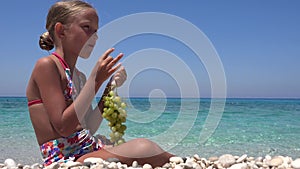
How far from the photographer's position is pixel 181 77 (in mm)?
2859

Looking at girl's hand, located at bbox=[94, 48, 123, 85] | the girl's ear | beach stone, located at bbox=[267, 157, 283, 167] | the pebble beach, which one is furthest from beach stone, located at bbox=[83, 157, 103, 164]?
beach stone, located at bbox=[267, 157, 283, 167]

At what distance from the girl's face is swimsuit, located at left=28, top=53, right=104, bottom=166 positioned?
0.16 metres

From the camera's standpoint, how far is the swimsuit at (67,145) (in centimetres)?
266

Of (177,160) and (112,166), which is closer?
(112,166)

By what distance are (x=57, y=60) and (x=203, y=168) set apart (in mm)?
1362

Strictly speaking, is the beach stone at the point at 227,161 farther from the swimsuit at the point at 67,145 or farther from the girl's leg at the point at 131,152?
the swimsuit at the point at 67,145

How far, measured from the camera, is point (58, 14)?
273cm

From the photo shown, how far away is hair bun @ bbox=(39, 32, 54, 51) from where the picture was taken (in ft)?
9.37

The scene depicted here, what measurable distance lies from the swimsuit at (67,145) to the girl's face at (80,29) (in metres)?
0.16

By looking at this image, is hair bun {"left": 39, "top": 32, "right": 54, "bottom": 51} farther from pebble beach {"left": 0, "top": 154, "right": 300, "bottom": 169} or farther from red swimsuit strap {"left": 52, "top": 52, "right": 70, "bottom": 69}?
pebble beach {"left": 0, "top": 154, "right": 300, "bottom": 169}

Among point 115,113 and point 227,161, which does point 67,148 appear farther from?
point 227,161

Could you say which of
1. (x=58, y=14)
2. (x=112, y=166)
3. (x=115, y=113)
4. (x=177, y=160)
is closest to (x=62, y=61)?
(x=58, y=14)

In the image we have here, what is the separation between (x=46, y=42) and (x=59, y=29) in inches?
9.2

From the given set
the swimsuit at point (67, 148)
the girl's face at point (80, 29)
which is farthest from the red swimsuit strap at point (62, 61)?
the swimsuit at point (67, 148)
